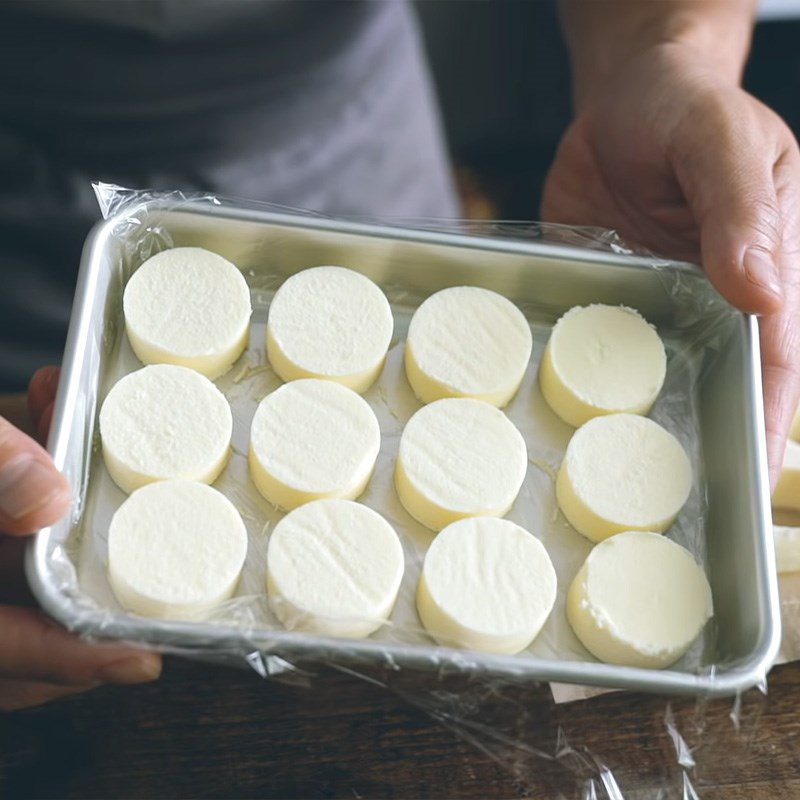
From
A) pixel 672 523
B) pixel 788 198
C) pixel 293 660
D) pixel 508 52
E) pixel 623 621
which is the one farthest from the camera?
pixel 508 52

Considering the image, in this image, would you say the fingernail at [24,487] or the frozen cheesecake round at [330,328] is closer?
the fingernail at [24,487]

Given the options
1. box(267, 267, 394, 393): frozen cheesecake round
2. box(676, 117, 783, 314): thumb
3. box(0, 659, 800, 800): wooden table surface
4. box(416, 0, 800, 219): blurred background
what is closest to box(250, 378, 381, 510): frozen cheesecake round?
box(267, 267, 394, 393): frozen cheesecake round

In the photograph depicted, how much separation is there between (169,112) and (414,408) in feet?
1.90

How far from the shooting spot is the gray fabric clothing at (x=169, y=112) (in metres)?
1.32

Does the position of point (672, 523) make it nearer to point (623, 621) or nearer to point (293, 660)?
point (623, 621)

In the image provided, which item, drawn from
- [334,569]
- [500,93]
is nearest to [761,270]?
[334,569]

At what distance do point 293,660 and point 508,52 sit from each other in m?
2.00

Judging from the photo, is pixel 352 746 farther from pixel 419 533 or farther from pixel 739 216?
pixel 739 216

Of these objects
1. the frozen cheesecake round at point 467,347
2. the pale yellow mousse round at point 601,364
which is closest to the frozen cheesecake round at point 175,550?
the frozen cheesecake round at point 467,347

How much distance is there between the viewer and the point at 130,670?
3.13ft

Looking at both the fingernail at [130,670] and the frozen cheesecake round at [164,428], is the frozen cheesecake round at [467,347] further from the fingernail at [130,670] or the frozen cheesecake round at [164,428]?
the fingernail at [130,670]

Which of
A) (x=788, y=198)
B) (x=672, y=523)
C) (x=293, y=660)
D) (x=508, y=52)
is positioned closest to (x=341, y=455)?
(x=293, y=660)

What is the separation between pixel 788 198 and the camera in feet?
4.15

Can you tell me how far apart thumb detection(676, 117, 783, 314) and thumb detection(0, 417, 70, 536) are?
0.75 meters
